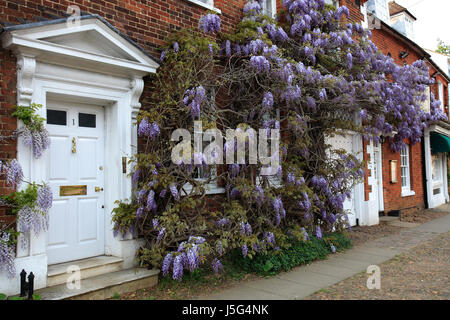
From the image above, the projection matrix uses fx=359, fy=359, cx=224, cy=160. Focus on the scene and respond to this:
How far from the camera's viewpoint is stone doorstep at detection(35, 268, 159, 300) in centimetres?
438

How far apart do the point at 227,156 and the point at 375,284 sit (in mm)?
2982

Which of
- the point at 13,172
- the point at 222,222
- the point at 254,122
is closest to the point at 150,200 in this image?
the point at 222,222

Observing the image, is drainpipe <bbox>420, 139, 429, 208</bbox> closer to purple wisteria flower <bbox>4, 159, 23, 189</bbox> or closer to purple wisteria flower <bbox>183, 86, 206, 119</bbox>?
purple wisteria flower <bbox>183, 86, 206, 119</bbox>

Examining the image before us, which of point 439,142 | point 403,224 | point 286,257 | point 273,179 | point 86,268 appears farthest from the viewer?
point 439,142

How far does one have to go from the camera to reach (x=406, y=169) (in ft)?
47.9

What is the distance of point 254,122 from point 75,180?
10.7 ft

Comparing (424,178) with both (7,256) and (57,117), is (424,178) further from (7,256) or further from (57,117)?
(7,256)

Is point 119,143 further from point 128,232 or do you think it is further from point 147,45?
point 147,45

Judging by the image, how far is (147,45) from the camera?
239 inches

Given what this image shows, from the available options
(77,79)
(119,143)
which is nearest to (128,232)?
(119,143)

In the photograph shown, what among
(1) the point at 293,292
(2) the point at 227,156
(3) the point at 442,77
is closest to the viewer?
(1) the point at 293,292

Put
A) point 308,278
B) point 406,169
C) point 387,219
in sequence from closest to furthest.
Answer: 1. point 308,278
2. point 387,219
3. point 406,169

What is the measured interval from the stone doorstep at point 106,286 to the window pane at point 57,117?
7.37ft
